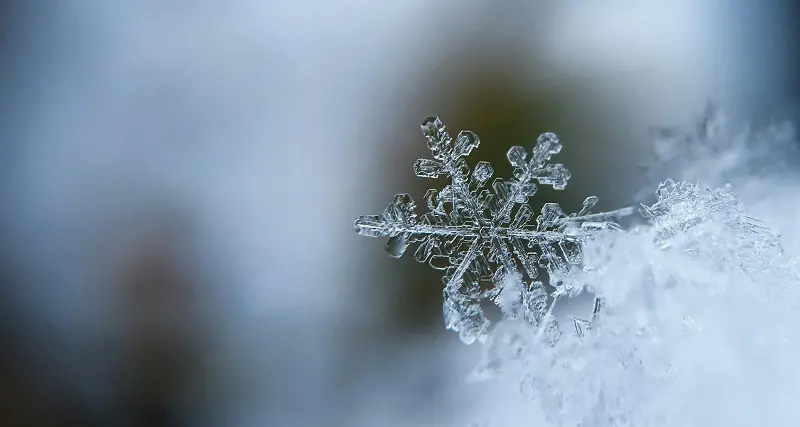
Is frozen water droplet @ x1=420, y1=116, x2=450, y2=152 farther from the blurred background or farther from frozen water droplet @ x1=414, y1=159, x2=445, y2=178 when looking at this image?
the blurred background

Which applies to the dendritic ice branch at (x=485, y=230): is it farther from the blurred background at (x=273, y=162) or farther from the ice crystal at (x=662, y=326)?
the blurred background at (x=273, y=162)

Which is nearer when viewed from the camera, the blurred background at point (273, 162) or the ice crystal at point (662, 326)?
the ice crystal at point (662, 326)

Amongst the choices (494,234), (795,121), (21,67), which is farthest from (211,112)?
(795,121)

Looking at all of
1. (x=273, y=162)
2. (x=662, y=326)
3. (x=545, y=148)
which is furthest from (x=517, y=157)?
(x=273, y=162)

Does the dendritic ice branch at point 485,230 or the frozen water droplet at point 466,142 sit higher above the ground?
the frozen water droplet at point 466,142

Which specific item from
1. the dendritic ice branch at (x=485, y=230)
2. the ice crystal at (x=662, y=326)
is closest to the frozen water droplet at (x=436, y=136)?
the dendritic ice branch at (x=485, y=230)

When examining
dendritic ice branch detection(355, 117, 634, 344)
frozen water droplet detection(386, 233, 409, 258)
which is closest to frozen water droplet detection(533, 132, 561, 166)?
dendritic ice branch detection(355, 117, 634, 344)

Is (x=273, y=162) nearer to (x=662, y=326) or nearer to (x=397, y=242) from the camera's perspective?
(x=397, y=242)
